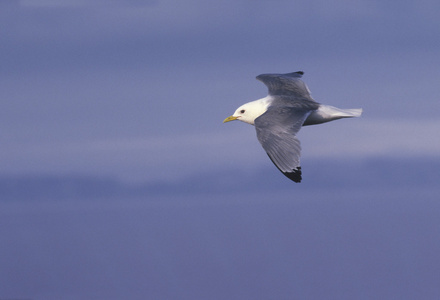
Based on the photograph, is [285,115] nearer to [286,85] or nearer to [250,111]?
[250,111]

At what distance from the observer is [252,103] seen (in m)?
19.7

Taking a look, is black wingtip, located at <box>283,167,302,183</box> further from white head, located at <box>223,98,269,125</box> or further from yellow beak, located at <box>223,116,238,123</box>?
yellow beak, located at <box>223,116,238,123</box>

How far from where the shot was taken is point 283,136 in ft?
53.2

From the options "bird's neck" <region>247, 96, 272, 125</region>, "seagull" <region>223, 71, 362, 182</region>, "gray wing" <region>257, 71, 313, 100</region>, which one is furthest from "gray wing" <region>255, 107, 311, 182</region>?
"gray wing" <region>257, 71, 313, 100</region>

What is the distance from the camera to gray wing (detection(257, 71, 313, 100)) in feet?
65.5

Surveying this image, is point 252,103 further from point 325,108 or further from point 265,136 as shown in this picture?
point 265,136

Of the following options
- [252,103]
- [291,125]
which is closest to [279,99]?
[252,103]

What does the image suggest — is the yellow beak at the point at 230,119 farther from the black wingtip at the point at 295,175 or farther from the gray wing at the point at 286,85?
the black wingtip at the point at 295,175

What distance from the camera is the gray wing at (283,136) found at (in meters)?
15.3

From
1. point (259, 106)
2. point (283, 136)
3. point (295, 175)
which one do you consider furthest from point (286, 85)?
point (295, 175)

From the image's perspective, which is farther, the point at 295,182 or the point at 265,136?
the point at 265,136

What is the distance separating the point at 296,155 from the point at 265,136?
115cm

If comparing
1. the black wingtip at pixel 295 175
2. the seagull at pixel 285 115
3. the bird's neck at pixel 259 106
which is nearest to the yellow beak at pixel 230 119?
the seagull at pixel 285 115

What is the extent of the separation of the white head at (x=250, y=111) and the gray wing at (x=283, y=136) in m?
1.22
